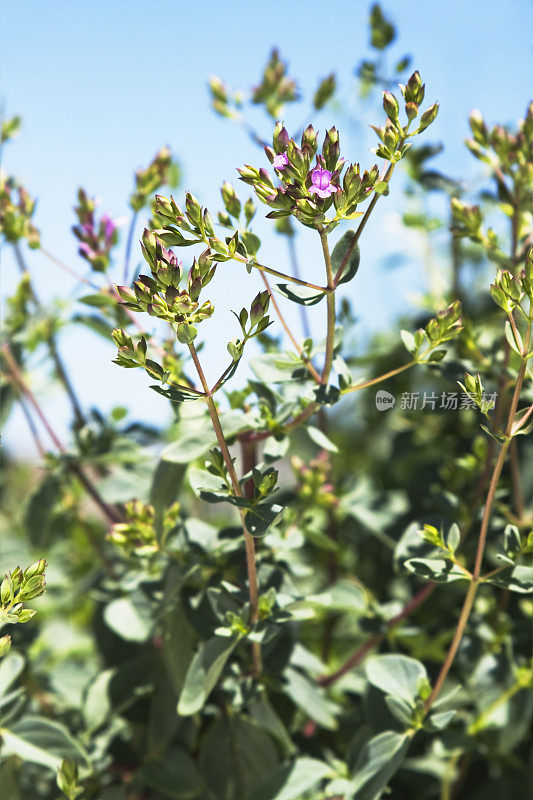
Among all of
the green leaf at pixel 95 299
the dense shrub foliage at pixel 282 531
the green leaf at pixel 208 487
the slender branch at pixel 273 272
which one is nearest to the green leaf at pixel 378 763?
the dense shrub foliage at pixel 282 531

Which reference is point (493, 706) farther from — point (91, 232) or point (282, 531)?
point (91, 232)

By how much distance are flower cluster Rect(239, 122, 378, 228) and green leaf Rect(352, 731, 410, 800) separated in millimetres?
409

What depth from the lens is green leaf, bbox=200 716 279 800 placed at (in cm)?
69

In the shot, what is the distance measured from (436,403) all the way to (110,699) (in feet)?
1.52

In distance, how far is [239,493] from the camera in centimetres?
55

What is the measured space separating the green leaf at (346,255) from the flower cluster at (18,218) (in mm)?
357

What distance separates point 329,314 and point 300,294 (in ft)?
0.08

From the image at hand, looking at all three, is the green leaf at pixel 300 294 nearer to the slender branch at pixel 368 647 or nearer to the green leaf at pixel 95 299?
the green leaf at pixel 95 299

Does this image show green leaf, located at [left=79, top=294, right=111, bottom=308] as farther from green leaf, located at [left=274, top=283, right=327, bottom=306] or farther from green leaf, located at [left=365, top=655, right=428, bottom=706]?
green leaf, located at [left=365, top=655, right=428, bottom=706]

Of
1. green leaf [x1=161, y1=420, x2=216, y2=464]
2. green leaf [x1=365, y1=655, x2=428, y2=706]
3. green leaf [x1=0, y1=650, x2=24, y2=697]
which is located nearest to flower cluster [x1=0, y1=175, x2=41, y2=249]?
green leaf [x1=161, y1=420, x2=216, y2=464]

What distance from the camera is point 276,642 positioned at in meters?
0.69

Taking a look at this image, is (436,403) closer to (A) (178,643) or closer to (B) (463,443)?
(B) (463,443)

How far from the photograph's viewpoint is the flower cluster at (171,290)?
19.0 inches

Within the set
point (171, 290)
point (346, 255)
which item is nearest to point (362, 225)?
point (346, 255)
